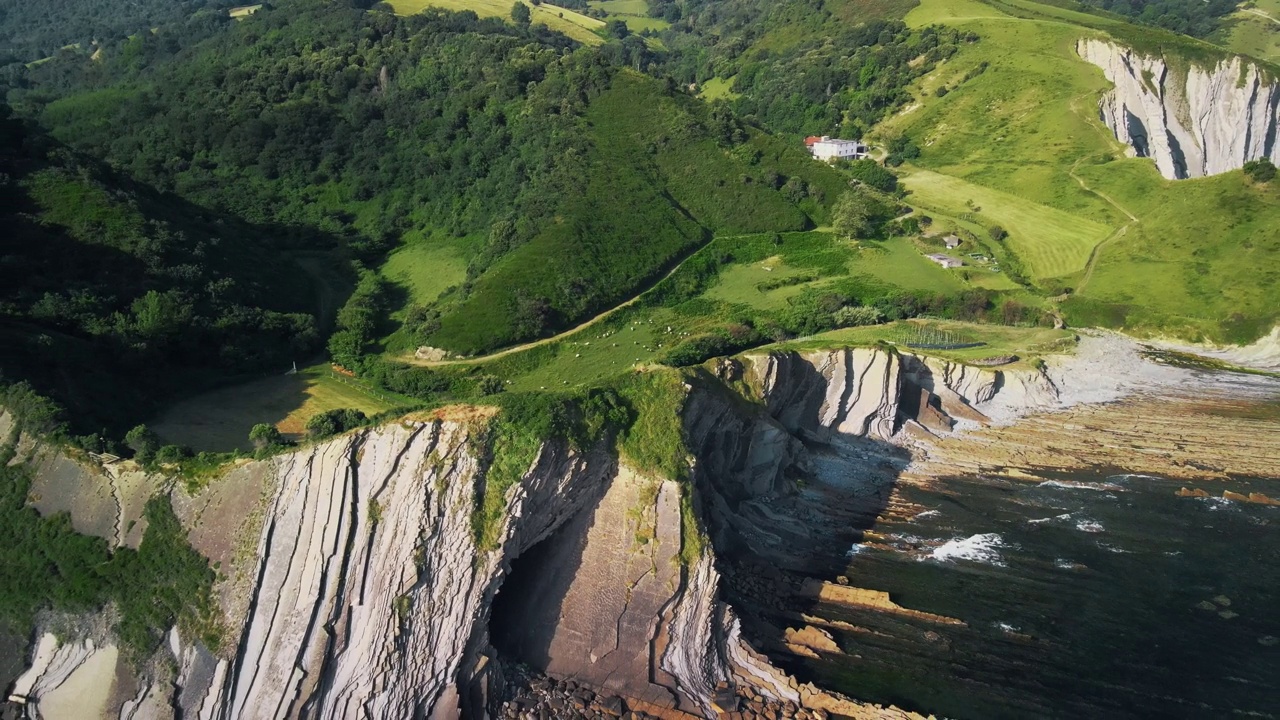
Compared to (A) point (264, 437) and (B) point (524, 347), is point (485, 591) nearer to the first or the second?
(A) point (264, 437)

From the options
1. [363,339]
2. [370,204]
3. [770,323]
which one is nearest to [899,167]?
[770,323]

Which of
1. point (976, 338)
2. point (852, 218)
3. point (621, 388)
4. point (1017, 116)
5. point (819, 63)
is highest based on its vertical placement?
point (819, 63)

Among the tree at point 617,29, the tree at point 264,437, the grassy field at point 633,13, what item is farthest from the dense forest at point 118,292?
the grassy field at point 633,13

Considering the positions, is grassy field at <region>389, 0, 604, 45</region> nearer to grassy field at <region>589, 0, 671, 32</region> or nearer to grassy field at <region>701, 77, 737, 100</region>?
grassy field at <region>589, 0, 671, 32</region>

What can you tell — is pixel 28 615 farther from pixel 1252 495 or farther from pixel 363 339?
pixel 1252 495

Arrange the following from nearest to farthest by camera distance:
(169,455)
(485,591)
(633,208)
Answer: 1. (169,455)
2. (485,591)
3. (633,208)

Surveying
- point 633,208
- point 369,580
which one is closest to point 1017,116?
point 633,208

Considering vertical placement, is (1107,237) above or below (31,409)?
below

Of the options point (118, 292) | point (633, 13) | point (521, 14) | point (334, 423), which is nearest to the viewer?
point (334, 423)
